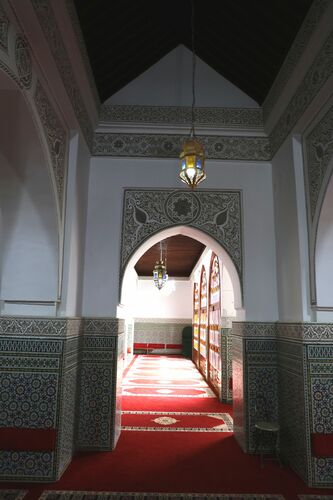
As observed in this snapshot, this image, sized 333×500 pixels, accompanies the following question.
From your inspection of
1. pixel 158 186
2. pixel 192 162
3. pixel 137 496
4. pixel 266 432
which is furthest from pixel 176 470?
pixel 158 186

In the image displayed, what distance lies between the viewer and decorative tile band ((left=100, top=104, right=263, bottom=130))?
3365 millimetres

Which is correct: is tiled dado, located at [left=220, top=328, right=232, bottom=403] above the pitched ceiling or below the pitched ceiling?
below

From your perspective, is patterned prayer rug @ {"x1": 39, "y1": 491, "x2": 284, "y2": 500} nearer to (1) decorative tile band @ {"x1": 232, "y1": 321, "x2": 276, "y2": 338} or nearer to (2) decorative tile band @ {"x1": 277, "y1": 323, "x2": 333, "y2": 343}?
(2) decorative tile band @ {"x1": 277, "y1": 323, "x2": 333, "y2": 343}

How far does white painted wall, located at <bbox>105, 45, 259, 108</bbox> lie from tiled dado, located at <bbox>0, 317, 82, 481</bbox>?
207cm

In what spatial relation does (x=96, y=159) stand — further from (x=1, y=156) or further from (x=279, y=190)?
(x=279, y=190)

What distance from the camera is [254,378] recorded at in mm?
3004

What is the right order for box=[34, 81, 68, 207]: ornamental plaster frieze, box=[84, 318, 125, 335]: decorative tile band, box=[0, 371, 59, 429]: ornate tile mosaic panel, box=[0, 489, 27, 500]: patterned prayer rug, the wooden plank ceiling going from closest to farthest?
box=[0, 489, 27, 500]: patterned prayer rug, box=[34, 81, 68, 207]: ornamental plaster frieze, box=[0, 371, 59, 429]: ornate tile mosaic panel, box=[84, 318, 125, 335]: decorative tile band, the wooden plank ceiling

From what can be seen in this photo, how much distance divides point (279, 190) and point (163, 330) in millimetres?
8590

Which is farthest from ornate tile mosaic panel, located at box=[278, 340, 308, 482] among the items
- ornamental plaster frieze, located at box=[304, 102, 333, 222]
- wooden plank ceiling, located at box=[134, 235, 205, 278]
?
wooden plank ceiling, located at box=[134, 235, 205, 278]

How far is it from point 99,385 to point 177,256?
5647 mm

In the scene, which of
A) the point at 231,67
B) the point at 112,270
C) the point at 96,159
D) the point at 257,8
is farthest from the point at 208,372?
the point at 257,8

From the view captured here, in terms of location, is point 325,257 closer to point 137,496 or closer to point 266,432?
point 266,432

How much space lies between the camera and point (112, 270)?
10.4 ft

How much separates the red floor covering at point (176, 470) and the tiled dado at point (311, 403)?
0.10 metres
